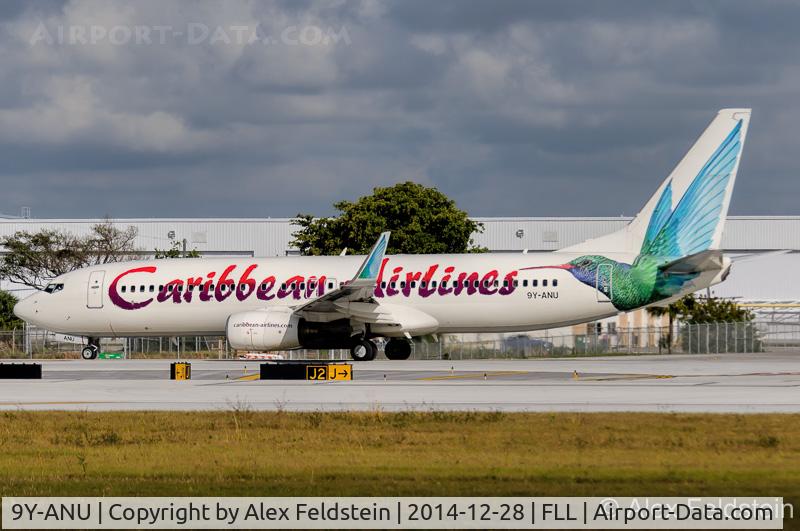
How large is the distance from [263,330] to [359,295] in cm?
352

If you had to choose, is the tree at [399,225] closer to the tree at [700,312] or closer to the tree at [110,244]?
the tree at [700,312]

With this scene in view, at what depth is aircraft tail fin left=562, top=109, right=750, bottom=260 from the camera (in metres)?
43.2

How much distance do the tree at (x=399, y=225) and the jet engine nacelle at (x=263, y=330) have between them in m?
31.4

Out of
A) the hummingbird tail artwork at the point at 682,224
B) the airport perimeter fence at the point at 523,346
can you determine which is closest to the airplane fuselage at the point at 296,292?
the hummingbird tail artwork at the point at 682,224

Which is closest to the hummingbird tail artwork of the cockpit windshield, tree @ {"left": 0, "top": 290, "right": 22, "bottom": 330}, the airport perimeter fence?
the airport perimeter fence

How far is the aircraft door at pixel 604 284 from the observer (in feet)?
143

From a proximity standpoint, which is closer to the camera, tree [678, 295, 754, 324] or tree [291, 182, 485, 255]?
tree [678, 295, 754, 324]

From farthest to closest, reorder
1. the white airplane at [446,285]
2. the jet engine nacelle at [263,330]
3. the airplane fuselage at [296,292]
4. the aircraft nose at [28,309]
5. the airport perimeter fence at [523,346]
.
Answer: the airport perimeter fence at [523,346], the aircraft nose at [28,309], the airplane fuselage at [296,292], the white airplane at [446,285], the jet engine nacelle at [263,330]

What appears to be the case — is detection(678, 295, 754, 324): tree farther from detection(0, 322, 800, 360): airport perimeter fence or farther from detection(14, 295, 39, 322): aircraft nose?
detection(14, 295, 39, 322): aircraft nose

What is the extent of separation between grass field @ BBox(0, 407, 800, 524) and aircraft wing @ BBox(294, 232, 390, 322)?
19.2 metres

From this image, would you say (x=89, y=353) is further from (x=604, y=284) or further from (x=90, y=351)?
(x=604, y=284)

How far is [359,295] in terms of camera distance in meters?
42.4
